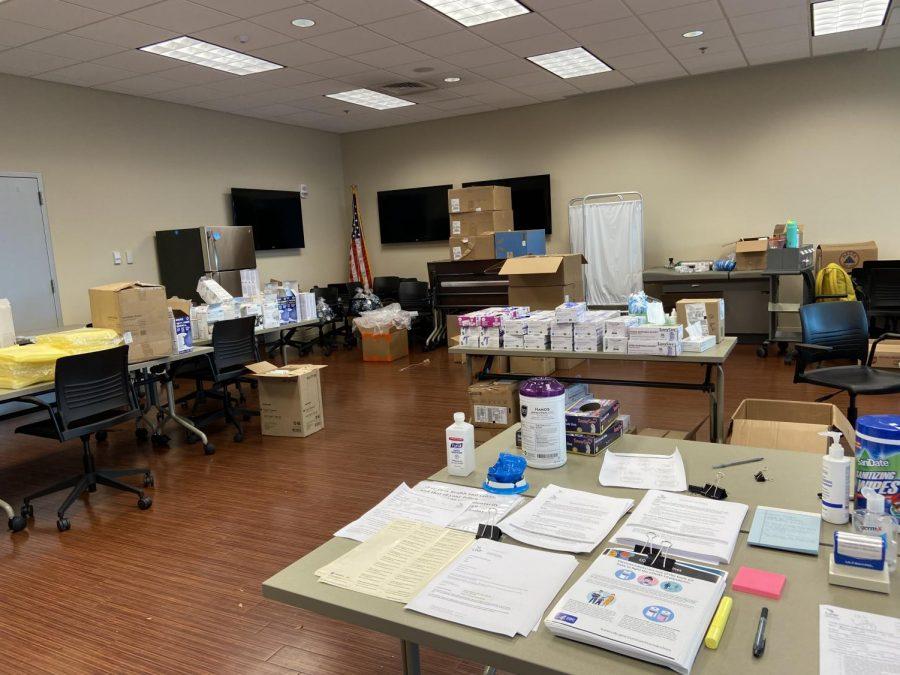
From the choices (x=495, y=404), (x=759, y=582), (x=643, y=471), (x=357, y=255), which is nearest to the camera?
(x=759, y=582)

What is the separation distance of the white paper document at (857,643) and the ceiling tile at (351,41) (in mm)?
5290

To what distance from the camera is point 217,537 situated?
10.8 feet

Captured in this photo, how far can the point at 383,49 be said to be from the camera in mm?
5812

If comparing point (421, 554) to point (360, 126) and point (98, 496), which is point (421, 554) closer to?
point (98, 496)

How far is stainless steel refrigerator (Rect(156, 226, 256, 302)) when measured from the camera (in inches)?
278

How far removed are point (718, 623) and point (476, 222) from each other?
730cm

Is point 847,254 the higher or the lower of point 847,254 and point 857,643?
the higher

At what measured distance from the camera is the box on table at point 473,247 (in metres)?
7.75

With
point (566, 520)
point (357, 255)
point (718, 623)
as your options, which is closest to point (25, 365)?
point (566, 520)

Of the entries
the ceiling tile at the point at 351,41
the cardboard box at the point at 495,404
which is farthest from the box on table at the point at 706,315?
the ceiling tile at the point at 351,41

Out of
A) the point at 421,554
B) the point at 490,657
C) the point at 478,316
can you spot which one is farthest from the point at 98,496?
the point at 490,657

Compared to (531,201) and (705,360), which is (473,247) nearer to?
(531,201)

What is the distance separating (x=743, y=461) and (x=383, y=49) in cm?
524

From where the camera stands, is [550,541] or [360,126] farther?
[360,126]
